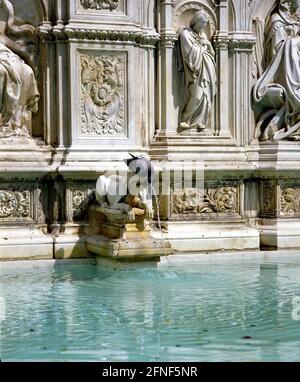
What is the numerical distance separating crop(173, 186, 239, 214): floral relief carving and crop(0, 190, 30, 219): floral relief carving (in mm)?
2213

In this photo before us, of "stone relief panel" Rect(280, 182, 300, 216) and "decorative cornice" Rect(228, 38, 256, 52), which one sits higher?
"decorative cornice" Rect(228, 38, 256, 52)

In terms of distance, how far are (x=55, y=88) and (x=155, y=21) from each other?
Answer: 1911 millimetres

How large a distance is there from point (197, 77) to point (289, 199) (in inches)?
93.1

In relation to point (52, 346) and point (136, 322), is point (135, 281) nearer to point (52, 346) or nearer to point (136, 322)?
point (136, 322)

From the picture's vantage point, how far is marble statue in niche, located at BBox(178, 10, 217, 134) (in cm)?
1317

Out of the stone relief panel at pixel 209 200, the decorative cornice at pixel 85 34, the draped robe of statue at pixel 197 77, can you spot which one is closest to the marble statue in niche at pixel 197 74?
the draped robe of statue at pixel 197 77

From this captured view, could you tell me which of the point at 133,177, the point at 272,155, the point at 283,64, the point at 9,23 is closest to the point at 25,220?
the point at 133,177

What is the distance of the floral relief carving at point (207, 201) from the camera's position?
13.0 metres

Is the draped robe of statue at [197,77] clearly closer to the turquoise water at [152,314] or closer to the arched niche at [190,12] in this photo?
the arched niche at [190,12]

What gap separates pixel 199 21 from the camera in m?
13.2

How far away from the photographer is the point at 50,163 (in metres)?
12.5

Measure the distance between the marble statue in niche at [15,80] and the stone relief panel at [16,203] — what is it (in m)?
0.80

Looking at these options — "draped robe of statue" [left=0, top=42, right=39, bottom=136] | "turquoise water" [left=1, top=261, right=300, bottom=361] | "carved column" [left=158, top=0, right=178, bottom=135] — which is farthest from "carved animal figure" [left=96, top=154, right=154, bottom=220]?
"carved column" [left=158, top=0, right=178, bottom=135]

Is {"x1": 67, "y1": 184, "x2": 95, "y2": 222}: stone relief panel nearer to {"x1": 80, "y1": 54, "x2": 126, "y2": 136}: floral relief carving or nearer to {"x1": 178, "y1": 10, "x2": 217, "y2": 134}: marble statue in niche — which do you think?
{"x1": 80, "y1": 54, "x2": 126, "y2": 136}: floral relief carving
